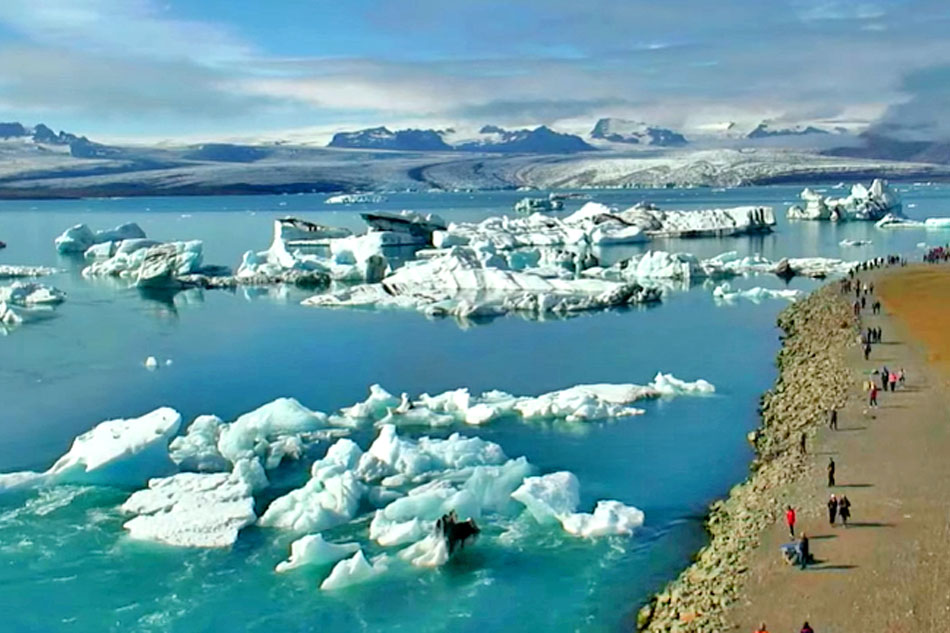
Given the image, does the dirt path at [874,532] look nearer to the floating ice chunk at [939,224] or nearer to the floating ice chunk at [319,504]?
the floating ice chunk at [319,504]

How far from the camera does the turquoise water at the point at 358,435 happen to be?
10.7m

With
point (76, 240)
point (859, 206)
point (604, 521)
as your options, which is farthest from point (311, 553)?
point (859, 206)

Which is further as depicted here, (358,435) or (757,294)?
(757,294)

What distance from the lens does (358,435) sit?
1677cm

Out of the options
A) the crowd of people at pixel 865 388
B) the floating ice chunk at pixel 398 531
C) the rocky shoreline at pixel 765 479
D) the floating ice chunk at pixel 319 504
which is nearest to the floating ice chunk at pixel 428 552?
the floating ice chunk at pixel 398 531

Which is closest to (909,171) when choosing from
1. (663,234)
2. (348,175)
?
(348,175)

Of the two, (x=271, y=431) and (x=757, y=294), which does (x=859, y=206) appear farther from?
(x=271, y=431)

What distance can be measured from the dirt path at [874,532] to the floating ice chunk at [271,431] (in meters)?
7.25

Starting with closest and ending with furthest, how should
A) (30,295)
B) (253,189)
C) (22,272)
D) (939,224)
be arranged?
1. (30,295)
2. (22,272)
3. (939,224)
4. (253,189)

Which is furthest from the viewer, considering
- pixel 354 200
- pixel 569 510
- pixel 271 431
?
pixel 354 200

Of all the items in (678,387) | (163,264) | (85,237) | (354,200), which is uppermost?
(354,200)

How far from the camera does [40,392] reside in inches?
806

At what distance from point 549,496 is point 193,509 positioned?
14.3 ft

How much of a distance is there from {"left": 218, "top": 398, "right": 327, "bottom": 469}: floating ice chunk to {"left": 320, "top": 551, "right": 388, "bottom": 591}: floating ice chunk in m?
4.39
